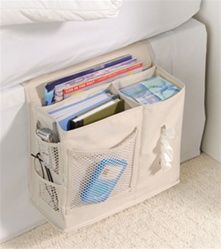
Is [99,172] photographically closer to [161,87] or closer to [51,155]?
[51,155]

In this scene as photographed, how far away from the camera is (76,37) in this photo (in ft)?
4.49

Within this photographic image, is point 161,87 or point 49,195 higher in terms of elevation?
point 161,87

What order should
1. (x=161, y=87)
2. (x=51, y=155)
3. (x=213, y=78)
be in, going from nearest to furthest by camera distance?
(x=51, y=155), (x=161, y=87), (x=213, y=78)

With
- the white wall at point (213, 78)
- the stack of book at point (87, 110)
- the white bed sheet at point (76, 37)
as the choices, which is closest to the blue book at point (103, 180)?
the stack of book at point (87, 110)

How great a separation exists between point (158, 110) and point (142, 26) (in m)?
0.22

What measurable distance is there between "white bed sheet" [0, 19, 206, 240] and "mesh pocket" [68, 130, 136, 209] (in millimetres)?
160

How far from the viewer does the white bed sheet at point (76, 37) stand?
1293 mm

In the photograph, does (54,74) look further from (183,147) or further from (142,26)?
(183,147)

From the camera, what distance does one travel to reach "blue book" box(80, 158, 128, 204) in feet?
4.47

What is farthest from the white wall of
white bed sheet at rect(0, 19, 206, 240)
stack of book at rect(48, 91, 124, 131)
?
stack of book at rect(48, 91, 124, 131)

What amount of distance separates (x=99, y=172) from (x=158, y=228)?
29 cm

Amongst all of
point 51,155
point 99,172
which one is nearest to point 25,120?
point 51,155

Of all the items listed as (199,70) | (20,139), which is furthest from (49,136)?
(199,70)

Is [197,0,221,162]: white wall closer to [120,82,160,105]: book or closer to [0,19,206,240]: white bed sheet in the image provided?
[0,19,206,240]: white bed sheet
